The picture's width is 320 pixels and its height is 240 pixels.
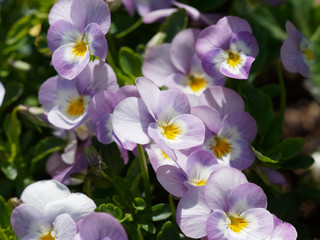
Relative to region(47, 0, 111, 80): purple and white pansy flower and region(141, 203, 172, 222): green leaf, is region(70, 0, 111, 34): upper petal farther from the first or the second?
region(141, 203, 172, 222): green leaf

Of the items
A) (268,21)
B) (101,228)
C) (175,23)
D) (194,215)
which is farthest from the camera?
(268,21)

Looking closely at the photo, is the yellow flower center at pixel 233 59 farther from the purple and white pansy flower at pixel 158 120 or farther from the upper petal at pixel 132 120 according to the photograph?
the upper petal at pixel 132 120

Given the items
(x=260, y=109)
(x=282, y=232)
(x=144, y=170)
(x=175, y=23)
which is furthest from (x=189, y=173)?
(x=175, y=23)

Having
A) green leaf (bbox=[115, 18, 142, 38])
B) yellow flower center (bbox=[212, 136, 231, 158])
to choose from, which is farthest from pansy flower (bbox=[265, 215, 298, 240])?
green leaf (bbox=[115, 18, 142, 38])

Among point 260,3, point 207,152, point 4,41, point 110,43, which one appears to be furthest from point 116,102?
point 260,3

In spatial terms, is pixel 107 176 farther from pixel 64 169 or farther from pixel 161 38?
pixel 161 38

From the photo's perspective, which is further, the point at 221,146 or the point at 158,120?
the point at 221,146

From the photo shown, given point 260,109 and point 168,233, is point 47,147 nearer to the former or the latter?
point 168,233
